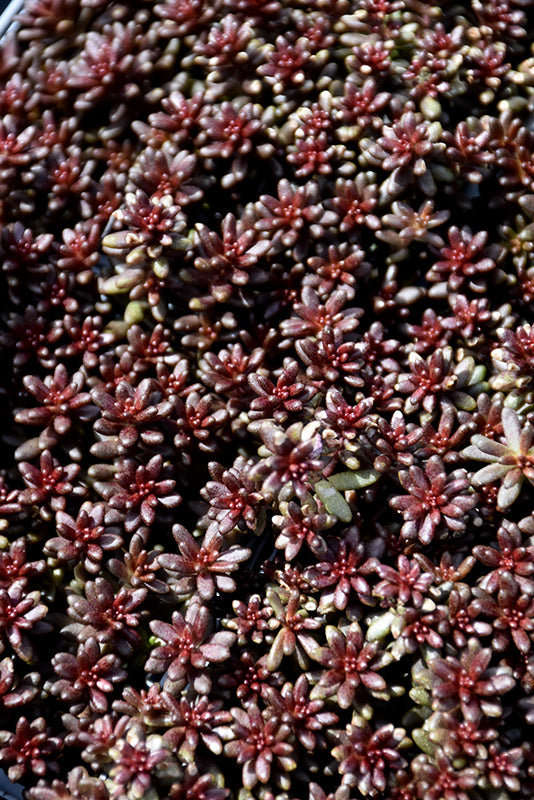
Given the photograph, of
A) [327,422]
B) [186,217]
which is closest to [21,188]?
[186,217]

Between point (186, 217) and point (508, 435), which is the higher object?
point (186, 217)

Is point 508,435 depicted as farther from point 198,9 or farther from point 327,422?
point 198,9

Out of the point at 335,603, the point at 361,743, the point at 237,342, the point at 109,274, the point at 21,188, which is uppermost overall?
the point at 21,188

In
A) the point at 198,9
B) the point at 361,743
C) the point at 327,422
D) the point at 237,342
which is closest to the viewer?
the point at 361,743

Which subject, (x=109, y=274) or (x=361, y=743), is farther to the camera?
(x=109, y=274)

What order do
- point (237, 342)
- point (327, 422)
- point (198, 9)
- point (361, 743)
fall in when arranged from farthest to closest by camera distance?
1. point (198, 9)
2. point (237, 342)
3. point (327, 422)
4. point (361, 743)

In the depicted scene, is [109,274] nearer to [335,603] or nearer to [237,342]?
[237,342]
